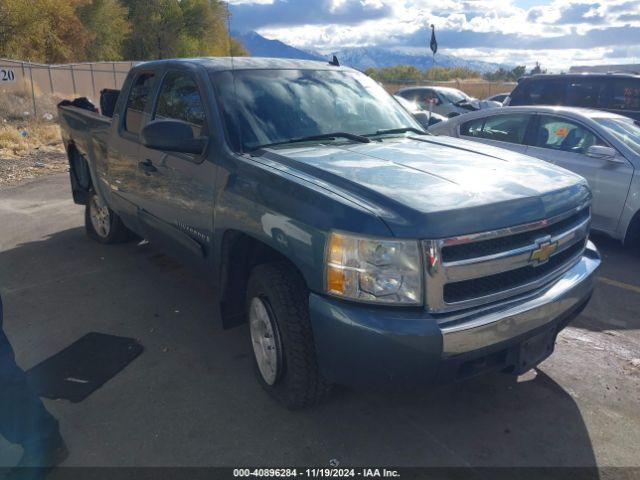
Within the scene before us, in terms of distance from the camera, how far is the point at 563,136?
6.62 metres

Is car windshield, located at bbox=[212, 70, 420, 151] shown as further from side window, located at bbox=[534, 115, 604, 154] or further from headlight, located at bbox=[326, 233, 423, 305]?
side window, located at bbox=[534, 115, 604, 154]

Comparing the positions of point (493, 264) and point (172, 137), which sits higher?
point (172, 137)

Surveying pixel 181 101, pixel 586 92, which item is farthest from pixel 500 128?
pixel 181 101

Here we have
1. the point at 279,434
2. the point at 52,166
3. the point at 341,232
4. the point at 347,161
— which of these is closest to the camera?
the point at 341,232

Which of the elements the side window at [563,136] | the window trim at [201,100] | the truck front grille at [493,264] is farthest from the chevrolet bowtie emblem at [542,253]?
the side window at [563,136]

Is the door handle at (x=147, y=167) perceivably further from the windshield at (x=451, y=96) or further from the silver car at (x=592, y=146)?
the windshield at (x=451, y=96)

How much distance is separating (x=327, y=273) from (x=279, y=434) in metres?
1.02

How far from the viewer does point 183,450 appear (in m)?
2.99

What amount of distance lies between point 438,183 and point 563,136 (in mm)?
4329

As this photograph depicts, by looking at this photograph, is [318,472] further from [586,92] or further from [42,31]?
[42,31]

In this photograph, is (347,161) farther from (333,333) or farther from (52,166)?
(52,166)

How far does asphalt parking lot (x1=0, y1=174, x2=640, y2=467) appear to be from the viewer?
2.96 m

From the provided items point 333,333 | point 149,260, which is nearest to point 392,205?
point 333,333

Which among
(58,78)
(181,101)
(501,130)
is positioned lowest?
(58,78)
